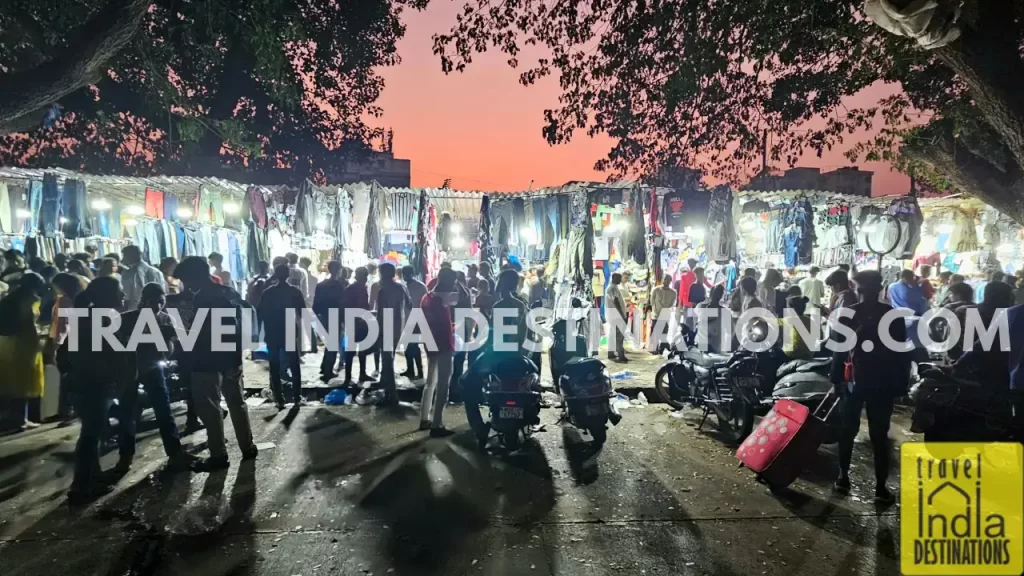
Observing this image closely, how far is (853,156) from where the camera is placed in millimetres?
10773

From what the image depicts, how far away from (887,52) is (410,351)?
815 centimetres

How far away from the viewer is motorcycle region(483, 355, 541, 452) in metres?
5.52

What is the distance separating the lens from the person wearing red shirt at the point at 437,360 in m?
6.14

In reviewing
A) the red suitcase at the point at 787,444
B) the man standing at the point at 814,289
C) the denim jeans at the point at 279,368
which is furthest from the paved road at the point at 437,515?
the man standing at the point at 814,289

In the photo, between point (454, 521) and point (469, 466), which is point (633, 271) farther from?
point (454, 521)

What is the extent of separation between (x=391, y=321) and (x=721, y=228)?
6.41 meters

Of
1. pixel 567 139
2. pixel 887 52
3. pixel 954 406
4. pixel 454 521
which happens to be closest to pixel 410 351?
pixel 567 139

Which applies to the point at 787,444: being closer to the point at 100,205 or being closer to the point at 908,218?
the point at 908,218

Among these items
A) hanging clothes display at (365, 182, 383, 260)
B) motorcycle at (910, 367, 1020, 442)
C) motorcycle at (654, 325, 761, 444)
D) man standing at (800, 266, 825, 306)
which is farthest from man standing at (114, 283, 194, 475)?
man standing at (800, 266, 825, 306)

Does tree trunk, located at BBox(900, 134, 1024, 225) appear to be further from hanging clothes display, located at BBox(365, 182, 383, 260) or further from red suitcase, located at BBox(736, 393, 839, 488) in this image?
hanging clothes display, located at BBox(365, 182, 383, 260)

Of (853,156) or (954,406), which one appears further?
(853,156)

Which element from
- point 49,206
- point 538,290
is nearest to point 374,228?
point 538,290

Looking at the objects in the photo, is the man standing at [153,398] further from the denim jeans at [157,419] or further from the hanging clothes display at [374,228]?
the hanging clothes display at [374,228]

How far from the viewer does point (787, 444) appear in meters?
4.64
